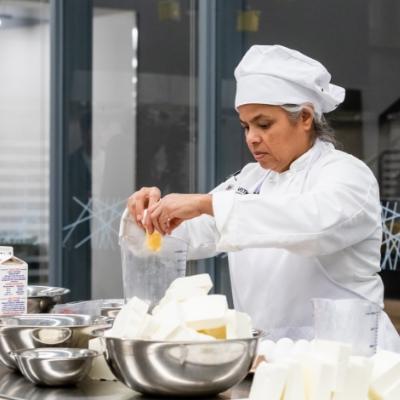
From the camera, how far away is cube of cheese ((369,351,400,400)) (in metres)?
1.55

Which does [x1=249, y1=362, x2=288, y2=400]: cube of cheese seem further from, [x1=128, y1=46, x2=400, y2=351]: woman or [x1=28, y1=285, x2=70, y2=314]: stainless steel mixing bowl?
[x1=28, y1=285, x2=70, y2=314]: stainless steel mixing bowl

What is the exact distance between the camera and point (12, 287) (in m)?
2.21

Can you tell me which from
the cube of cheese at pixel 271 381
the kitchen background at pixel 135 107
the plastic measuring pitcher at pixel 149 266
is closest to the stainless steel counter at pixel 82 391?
the cube of cheese at pixel 271 381

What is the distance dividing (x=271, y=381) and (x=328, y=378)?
3.3 inches

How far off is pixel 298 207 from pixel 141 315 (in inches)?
23.0

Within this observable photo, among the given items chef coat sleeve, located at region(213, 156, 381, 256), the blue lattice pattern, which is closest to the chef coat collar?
chef coat sleeve, located at region(213, 156, 381, 256)

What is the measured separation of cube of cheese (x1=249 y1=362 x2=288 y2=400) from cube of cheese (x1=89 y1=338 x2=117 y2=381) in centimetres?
43

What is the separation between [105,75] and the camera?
198 inches

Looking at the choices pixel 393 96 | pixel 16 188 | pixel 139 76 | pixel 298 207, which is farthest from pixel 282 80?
pixel 16 188

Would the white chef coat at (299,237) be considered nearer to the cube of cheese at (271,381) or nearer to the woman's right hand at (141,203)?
the woman's right hand at (141,203)

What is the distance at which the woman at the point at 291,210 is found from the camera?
2191 mm

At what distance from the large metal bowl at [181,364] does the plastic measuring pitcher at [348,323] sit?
12cm

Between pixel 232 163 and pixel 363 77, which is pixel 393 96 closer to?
pixel 363 77

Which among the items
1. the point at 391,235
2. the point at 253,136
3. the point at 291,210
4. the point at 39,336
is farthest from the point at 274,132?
the point at 391,235
